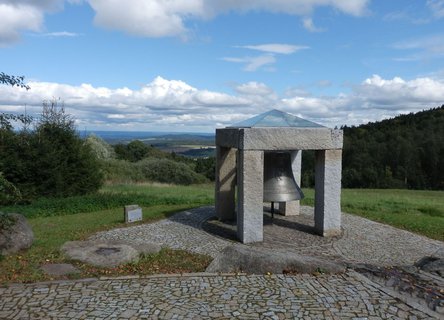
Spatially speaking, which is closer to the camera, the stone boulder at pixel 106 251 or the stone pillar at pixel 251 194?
the stone boulder at pixel 106 251

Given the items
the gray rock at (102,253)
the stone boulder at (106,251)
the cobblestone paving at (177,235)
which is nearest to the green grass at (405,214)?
the cobblestone paving at (177,235)

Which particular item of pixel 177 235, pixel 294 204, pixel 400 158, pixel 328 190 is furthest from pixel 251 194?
pixel 400 158

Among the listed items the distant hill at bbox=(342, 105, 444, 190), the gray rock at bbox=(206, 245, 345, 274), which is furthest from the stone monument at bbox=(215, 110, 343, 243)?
the distant hill at bbox=(342, 105, 444, 190)

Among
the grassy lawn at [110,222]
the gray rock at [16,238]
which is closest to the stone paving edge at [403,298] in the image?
the grassy lawn at [110,222]

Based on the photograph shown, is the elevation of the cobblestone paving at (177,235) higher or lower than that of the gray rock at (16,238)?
lower

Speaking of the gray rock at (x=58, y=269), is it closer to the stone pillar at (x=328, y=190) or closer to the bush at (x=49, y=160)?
the stone pillar at (x=328, y=190)

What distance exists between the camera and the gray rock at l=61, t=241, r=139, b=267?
741 cm

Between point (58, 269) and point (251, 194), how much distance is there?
4455 millimetres

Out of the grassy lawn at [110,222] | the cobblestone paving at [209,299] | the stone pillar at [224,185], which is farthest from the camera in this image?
the stone pillar at [224,185]

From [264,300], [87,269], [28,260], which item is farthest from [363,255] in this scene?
[28,260]

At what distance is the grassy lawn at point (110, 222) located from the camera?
719 cm

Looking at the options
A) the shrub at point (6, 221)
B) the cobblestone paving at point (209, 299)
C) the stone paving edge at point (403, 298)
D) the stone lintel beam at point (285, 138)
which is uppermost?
the stone lintel beam at point (285, 138)

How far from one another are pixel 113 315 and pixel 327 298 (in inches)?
119

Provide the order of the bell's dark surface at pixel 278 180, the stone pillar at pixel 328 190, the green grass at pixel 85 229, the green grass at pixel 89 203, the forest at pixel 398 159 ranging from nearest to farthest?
the green grass at pixel 85 229
the stone pillar at pixel 328 190
the bell's dark surface at pixel 278 180
the green grass at pixel 89 203
the forest at pixel 398 159
